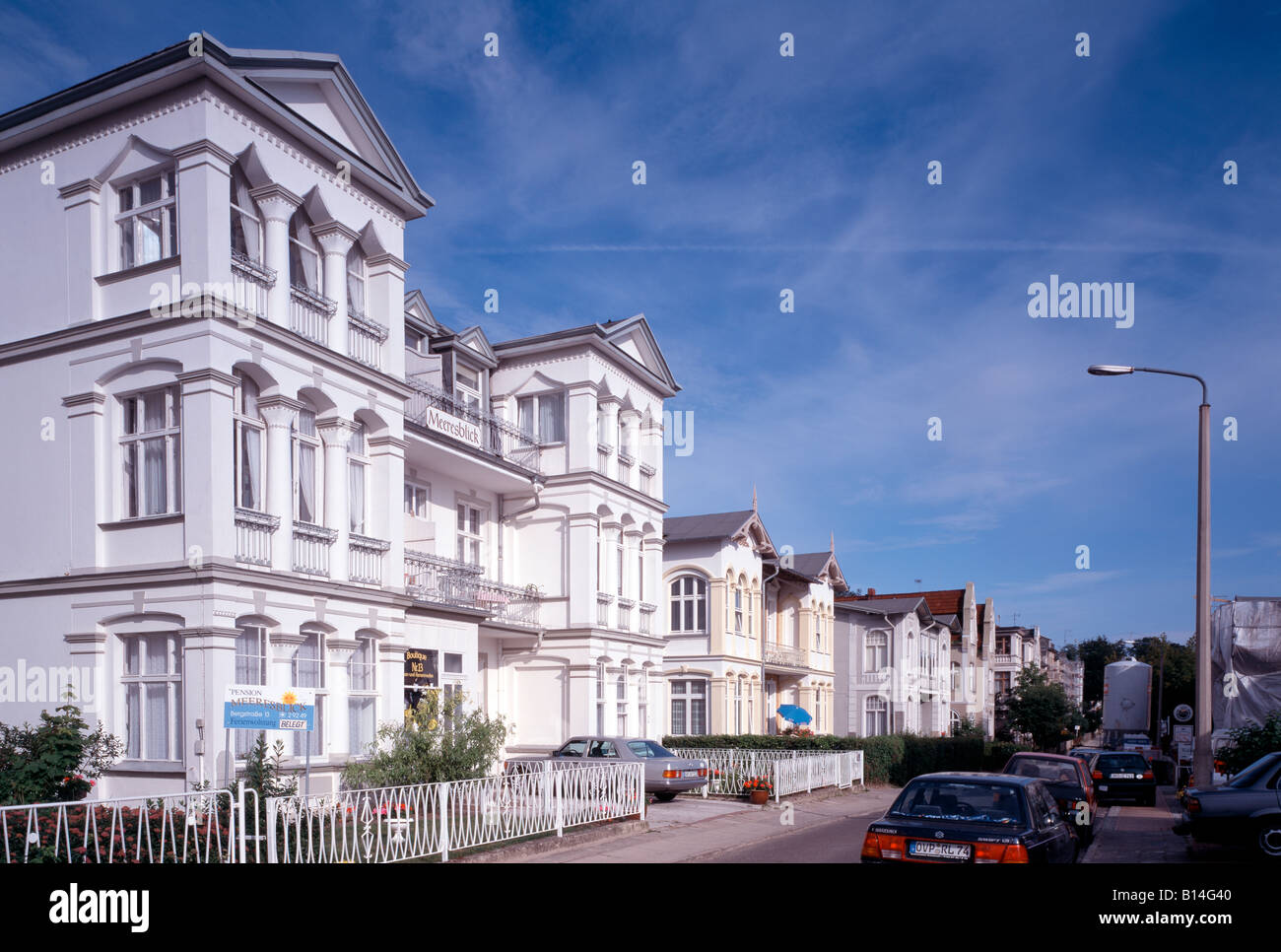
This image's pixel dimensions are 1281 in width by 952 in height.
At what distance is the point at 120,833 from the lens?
9.70 m

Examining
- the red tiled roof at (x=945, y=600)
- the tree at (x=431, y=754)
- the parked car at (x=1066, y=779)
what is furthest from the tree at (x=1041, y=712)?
the tree at (x=431, y=754)

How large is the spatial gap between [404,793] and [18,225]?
12211 mm

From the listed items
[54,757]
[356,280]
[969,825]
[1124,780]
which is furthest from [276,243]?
[1124,780]

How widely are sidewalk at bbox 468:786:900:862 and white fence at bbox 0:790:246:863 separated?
4.08 metres

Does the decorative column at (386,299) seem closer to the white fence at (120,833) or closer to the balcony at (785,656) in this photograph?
the white fence at (120,833)

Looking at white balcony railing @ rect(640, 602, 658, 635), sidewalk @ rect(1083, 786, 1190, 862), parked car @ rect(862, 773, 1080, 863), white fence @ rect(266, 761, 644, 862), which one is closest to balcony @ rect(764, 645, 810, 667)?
white balcony railing @ rect(640, 602, 658, 635)

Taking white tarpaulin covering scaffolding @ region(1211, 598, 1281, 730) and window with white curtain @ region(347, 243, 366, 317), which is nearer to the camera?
window with white curtain @ region(347, 243, 366, 317)

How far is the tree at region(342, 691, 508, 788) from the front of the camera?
16.3 meters

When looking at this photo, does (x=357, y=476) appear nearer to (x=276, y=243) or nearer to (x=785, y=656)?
(x=276, y=243)

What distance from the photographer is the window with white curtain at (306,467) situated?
18188 millimetres

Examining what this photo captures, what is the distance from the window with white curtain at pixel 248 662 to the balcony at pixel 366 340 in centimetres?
528

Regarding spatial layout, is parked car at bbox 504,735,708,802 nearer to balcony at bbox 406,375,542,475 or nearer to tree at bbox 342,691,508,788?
tree at bbox 342,691,508,788
